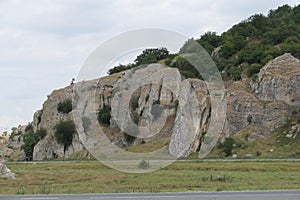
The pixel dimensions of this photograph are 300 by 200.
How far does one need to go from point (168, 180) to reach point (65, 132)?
66.5 metres

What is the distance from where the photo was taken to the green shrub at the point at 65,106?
→ 10574 cm

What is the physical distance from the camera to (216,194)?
70.8ft

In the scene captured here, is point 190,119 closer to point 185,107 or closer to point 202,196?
point 185,107

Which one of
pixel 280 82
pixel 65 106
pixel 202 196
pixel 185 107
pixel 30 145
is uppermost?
pixel 280 82

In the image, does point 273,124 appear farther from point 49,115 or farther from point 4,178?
point 49,115

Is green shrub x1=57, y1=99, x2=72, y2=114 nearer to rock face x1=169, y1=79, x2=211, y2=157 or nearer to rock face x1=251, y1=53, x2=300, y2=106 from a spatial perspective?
rock face x1=169, y1=79, x2=211, y2=157

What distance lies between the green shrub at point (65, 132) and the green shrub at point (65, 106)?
7.64m

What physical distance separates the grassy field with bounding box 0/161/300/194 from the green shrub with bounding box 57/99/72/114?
58647mm

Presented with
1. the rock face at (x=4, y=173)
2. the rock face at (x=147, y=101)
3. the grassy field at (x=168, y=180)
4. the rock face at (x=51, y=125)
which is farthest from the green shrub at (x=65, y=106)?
the rock face at (x=4, y=173)

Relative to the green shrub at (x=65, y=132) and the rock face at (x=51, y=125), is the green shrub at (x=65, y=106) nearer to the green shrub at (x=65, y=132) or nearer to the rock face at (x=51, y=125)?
the rock face at (x=51, y=125)

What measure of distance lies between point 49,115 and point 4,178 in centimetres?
7355

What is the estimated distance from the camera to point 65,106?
10631 cm

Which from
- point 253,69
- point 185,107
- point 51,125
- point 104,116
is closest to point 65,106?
point 51,125

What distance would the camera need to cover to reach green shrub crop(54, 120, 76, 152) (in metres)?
95.6
